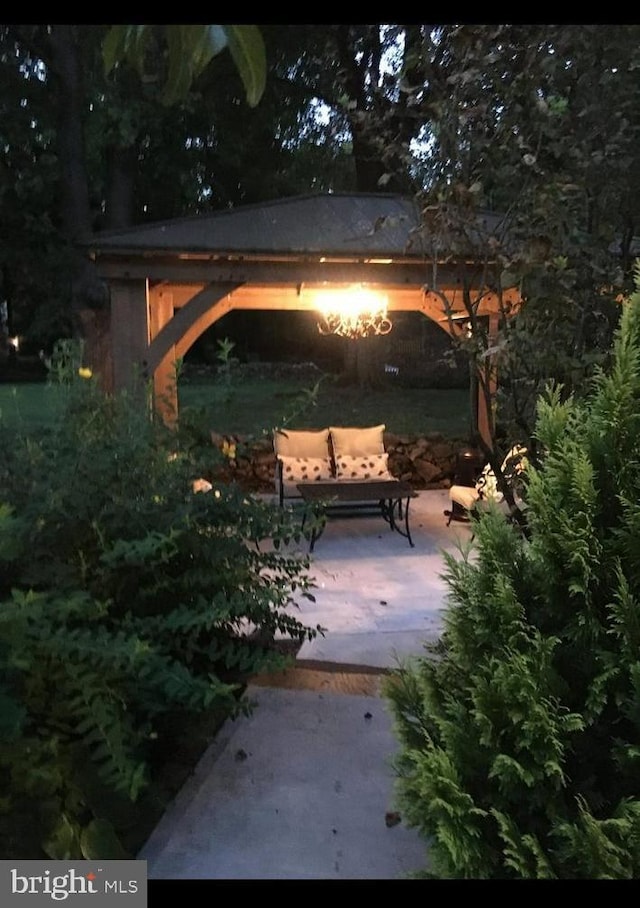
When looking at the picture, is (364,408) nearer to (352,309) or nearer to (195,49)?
(352,309)

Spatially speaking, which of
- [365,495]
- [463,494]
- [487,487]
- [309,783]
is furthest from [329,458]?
[487,487]

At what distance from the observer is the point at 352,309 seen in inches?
300

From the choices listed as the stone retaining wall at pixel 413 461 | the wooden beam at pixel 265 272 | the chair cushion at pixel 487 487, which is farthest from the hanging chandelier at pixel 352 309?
the chair cushion at pixel 487 487

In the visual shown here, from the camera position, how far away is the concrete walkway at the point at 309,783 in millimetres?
2205

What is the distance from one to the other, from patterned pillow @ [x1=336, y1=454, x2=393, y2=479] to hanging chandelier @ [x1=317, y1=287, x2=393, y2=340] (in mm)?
1392

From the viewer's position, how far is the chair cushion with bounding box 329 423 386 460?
26.8 feet

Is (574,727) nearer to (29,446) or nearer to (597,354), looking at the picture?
(597,354)

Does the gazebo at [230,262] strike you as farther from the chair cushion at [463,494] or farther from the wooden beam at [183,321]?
the chair cushion at [463,494]

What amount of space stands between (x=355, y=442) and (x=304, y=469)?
0.80m

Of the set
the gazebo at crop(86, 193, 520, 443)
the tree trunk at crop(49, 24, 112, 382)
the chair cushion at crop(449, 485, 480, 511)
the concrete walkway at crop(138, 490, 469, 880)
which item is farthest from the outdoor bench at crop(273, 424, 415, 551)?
the tree trunk at crop(49, 24, 112, 382)

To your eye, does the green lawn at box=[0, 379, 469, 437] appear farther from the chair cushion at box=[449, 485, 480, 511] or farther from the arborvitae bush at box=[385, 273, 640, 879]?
the arborvitae bush at box=[385, 273, 640, 879]

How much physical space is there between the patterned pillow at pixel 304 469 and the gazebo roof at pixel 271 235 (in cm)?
223
